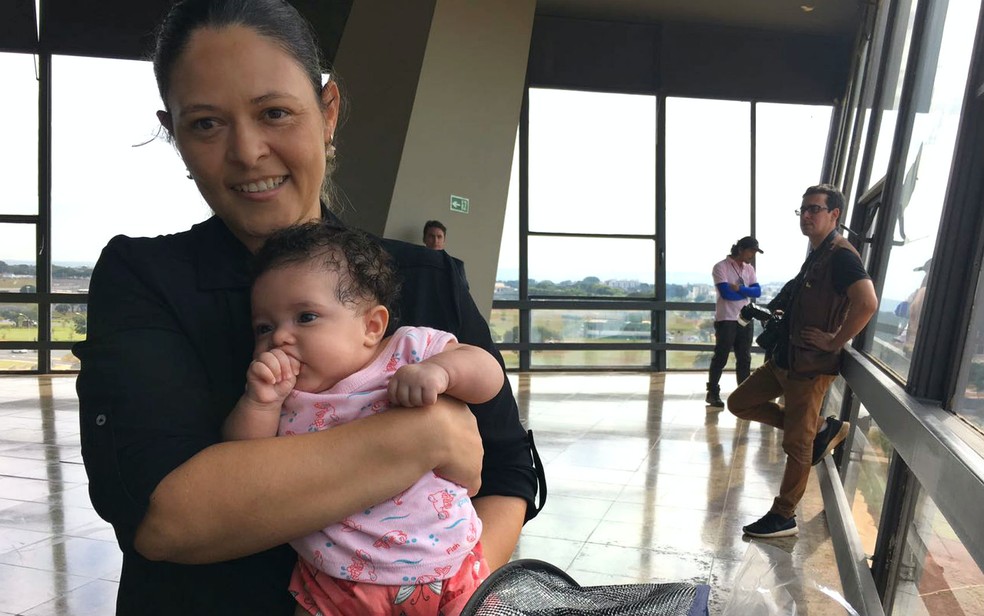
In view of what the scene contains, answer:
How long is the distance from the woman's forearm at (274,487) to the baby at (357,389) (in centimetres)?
7

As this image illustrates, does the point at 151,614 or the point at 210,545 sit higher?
the point at 210,545

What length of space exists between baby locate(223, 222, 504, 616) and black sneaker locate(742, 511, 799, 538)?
10.4ft

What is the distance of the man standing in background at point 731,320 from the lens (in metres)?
7.55

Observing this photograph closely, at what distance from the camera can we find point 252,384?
36.5 inches

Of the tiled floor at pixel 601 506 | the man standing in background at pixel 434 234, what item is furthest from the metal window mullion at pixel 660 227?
the man standing in background at pixel 434 234

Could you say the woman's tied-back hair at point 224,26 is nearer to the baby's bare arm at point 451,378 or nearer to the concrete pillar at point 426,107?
the baby's bare arm at point 451,378

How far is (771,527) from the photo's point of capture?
12.5ft

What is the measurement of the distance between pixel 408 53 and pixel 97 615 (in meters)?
4.77

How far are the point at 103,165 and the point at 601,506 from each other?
27.1 feet

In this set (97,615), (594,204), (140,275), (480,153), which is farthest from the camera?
(594,204)

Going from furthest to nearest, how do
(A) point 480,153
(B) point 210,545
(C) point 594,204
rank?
1. (C) point 594,204
2. (A) point 480,153
3. (B) point 210,545

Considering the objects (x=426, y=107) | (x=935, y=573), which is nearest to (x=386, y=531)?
(x=935, y=573)

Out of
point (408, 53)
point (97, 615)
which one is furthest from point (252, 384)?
point (408, 53)

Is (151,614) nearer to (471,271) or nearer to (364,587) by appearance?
(364,587)
